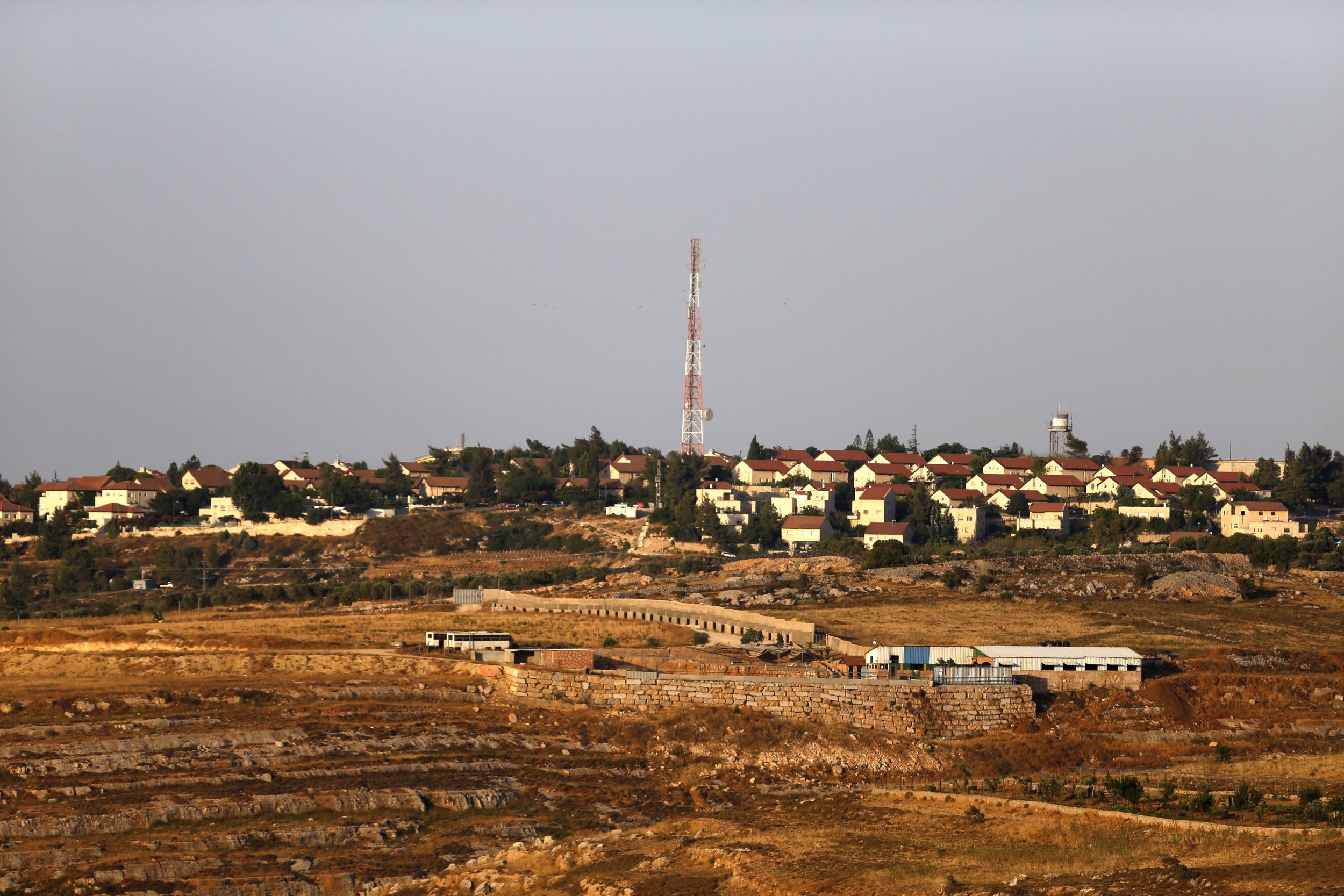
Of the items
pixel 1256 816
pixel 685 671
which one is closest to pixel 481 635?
pixel 685 671

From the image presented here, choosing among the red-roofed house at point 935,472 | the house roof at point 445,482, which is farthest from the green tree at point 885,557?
the house roof at point 445,482

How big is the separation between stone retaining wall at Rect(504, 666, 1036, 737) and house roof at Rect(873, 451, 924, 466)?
85280mm

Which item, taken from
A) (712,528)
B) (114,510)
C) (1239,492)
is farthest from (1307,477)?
(114,510)

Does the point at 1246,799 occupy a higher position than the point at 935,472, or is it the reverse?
the point at 935,472

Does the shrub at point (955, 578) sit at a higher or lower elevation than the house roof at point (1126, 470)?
lower

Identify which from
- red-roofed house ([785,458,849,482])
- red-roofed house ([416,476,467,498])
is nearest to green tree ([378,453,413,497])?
red-roofed house ([416,476,467,498])

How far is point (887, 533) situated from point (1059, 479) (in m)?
23.7

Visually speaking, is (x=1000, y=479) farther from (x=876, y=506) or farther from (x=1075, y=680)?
(x=1075, y=680)

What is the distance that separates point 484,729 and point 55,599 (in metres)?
62.4

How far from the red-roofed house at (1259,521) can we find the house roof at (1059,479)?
1469 centimetres

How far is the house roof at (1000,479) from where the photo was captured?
382 feet

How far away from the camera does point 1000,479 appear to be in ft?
386

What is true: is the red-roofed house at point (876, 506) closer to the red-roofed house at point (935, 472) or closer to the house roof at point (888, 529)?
the house roof at point (888, 529)

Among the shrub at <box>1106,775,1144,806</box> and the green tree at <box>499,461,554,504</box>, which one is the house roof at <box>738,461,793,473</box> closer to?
the green tree at <box>499,461,554,504</box>
